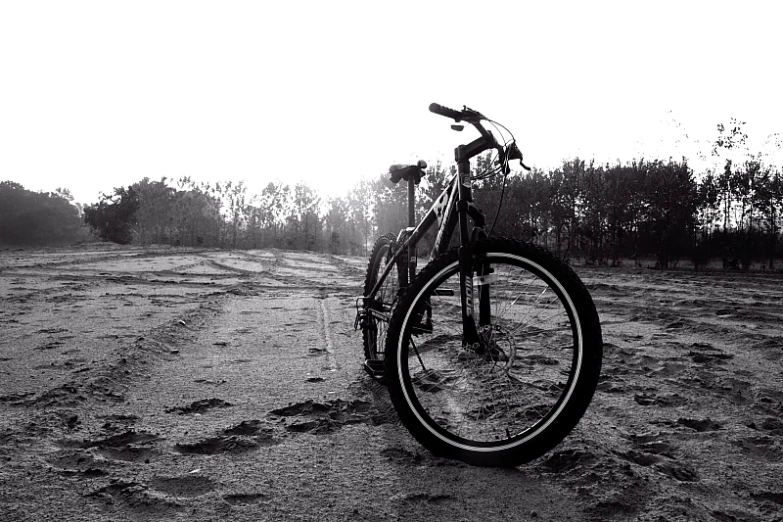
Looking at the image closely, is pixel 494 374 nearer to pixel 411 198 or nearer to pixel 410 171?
pixel 411 198

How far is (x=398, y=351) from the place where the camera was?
2135 millimetres

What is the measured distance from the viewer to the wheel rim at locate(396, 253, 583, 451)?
2.00 metres

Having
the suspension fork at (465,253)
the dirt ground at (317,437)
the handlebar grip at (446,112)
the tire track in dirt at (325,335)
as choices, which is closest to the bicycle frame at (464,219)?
the suspension fork at (465,253)

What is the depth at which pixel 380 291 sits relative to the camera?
10.7 feet

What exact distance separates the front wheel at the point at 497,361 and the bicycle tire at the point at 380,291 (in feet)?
1.30

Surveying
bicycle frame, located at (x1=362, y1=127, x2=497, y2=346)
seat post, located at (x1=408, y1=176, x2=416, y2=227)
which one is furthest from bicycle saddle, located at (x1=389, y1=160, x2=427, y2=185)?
bicycle frame, located at (x1=362, y1=127, x2=497, y2=346)

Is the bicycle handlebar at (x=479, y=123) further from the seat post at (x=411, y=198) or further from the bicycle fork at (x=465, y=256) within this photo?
the seat post at (x=411, y=198)

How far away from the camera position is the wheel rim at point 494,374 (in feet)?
6.57

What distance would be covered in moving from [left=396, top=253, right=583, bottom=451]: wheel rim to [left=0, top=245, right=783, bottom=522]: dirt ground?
0.20m

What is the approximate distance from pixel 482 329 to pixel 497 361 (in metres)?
0.17

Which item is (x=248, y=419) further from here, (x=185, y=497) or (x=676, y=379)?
(x=676, y=379)

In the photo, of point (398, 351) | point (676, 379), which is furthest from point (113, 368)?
point (676, 379)

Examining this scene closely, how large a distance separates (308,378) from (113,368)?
1.21 meters

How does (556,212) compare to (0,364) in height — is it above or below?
above
